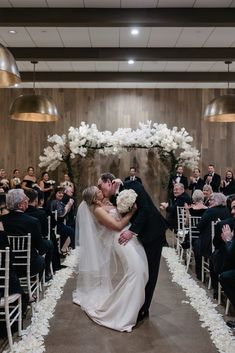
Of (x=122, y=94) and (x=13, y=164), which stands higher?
(x=122, y=94)

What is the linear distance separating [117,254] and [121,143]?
25.2ft

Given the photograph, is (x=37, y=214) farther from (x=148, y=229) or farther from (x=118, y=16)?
(x=118, y=16)

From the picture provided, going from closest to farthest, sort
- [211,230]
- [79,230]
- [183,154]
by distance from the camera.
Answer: [79,230] → [211,230] → [183,154]

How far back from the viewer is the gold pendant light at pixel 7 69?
143 inches

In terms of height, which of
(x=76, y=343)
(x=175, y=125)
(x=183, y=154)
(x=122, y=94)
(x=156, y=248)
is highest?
(x=122, y=94)

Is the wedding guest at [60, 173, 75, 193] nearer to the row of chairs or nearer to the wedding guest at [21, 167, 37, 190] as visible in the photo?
the wedding guest at [21, 167, 37, 190]

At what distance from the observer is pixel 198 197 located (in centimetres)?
675


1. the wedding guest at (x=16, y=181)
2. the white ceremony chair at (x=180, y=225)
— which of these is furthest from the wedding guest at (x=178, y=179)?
the wedding guest at (x=16, y=181)

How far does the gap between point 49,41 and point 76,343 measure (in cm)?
637

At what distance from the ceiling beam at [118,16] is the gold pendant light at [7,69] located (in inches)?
130

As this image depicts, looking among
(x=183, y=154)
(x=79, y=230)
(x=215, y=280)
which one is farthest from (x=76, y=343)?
(x=183, y=154)

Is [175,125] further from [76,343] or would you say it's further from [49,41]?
[76,343]

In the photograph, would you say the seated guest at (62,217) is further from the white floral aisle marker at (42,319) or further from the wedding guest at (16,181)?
the wedding guest at (16,181)

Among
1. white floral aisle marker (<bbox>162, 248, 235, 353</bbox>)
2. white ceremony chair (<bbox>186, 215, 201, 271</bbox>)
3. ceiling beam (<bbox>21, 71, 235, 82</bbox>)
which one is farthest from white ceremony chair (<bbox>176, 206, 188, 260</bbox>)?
A: ceiling beam (<bbox>21, 71, 235, 82</bbox>)
